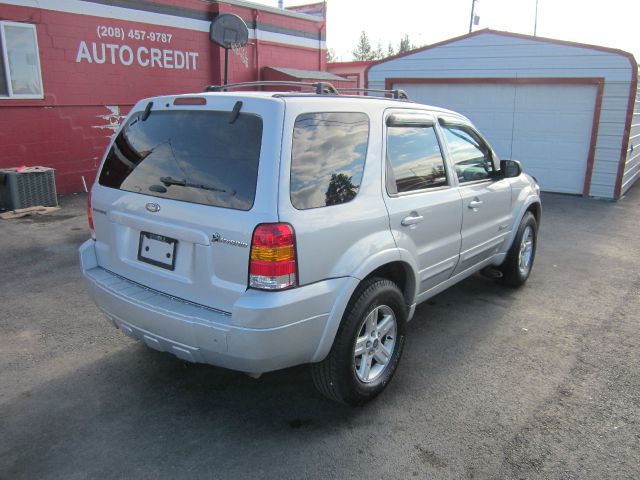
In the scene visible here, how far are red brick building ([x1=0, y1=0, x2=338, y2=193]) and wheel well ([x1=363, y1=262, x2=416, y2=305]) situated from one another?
8.71 metres

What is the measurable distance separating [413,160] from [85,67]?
30.1ft

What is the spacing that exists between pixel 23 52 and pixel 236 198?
30.2 feet

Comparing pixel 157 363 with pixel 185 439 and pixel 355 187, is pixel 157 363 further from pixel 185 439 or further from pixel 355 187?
pixel 355 187

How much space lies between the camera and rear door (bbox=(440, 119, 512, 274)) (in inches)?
171

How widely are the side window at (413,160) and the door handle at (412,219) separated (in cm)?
18

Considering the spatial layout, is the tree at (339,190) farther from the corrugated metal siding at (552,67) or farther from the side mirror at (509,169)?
the corrugated metal siding at (552,67)

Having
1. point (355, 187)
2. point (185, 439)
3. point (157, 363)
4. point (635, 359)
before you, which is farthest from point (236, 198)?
point (635, 359)

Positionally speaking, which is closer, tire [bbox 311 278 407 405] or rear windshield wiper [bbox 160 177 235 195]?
rear windshield wiper [bbox 160 177 235 195]

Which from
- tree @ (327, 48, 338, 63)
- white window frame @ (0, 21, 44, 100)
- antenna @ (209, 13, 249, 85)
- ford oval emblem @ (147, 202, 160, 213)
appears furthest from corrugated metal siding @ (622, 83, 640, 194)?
tree @ (327, 48, 338, 63)

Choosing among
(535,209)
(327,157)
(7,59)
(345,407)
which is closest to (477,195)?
(535,209)

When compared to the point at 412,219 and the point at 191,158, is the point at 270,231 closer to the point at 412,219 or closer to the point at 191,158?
the point at 191,158

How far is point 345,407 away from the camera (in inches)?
134

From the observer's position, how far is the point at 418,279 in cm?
376

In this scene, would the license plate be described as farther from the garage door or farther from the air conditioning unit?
the garage door
